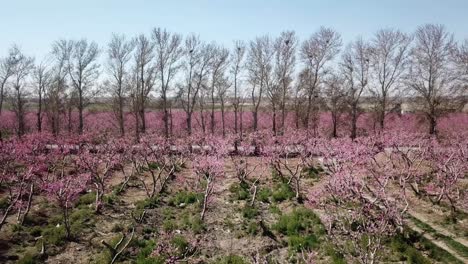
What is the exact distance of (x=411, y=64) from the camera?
36750 mm

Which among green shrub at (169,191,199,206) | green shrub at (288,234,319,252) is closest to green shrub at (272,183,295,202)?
green shrub at (169,191,199,206)

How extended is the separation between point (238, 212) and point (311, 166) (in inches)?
352

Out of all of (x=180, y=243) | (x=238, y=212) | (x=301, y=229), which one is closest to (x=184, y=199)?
(x=238, y=212)

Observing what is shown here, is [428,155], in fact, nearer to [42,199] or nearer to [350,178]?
[350,178]

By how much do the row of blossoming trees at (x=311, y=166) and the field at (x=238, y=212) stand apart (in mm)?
81

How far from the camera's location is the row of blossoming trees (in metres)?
13.0

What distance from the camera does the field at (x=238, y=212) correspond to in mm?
11648

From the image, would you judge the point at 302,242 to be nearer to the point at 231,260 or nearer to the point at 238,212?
the point at 231,260

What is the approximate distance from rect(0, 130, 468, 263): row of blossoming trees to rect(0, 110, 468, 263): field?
0.27 feet

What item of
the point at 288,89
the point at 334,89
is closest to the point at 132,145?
the point at 288,89

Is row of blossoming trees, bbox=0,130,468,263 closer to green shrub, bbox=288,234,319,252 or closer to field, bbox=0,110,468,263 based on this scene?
field, bbox=0,110,468,263

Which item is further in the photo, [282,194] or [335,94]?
[335,94]

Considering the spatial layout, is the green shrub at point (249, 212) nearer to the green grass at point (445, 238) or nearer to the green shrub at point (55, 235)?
the green grass at point (445, 238)

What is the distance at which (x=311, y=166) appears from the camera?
23.6m
